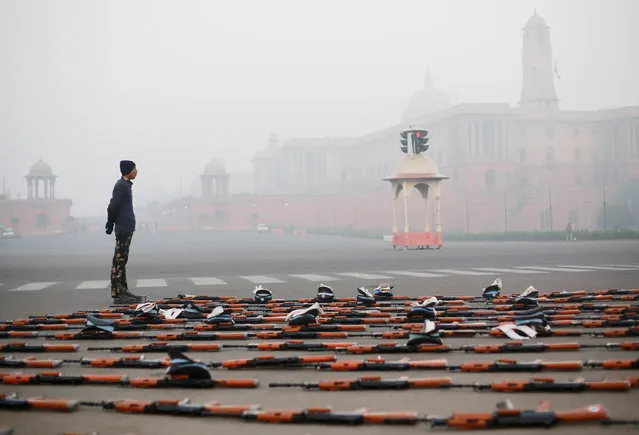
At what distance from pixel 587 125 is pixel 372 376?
102 m

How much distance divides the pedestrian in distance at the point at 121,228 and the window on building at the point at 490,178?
83881 millimetres

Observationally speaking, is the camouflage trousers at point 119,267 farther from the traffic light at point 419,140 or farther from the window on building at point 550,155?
the window on building at point 550,155

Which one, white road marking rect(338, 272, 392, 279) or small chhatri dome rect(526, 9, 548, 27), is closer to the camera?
white road marking rect(338, 272, 392, 279)

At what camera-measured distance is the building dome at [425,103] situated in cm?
12744

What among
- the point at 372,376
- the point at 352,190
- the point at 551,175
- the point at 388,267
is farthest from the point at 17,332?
the point at 352,190

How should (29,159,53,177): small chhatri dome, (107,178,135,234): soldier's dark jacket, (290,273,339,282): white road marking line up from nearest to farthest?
(107,178,135,234): soldier's dark jacket → (290,273,339,282): white road marking → (29,159,53,177): small chhatri dome

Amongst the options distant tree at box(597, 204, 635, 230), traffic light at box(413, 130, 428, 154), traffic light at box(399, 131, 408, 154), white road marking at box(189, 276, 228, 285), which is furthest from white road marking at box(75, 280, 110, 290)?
distant tree at box(597, 204, 635, 230)

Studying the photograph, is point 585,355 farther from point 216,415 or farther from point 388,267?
point 388,267

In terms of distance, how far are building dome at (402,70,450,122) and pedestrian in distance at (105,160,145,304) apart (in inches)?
4428

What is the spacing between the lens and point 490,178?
96.4 metres

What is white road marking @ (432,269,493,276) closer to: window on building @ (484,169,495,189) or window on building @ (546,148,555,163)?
window on building @ (484,169,495,189)

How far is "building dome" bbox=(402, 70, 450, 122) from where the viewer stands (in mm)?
127438

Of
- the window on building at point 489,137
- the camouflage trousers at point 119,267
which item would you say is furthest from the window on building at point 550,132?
the camouflage trousers at point 119,267

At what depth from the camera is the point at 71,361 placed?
815 cm
